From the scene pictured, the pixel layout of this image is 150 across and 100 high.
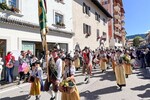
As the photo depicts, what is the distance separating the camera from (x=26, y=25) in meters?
14.2

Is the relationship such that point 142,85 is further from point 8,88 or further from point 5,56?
point 5,56

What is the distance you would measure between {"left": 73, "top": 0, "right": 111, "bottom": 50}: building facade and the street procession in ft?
0.34

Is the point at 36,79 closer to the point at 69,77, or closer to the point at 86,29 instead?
the point at 69,77

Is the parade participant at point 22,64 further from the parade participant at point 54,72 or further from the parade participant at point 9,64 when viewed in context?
the parade participant at point 54,72

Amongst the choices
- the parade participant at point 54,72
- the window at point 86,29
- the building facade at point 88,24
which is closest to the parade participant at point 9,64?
the parade participant at point 54,72

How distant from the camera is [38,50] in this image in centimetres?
1772

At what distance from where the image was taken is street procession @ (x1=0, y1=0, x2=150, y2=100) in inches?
290

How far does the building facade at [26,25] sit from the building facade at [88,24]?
2.64m

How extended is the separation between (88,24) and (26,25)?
1351cm

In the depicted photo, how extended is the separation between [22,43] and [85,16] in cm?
1283

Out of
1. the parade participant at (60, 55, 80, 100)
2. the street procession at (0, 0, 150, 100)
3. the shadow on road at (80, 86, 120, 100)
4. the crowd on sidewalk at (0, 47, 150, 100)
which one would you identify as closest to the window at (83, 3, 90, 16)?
the street procession at (0, 0, 150, 100)

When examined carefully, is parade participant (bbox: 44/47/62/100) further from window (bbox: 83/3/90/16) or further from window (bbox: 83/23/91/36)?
window (bbox: 83/3/90/16)

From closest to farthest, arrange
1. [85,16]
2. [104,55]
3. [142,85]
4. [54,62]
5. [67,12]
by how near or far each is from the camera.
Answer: [54,62], [142,85], [104,55], [67,12], [85,16]

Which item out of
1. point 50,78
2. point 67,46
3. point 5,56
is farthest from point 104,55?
point 50,78
